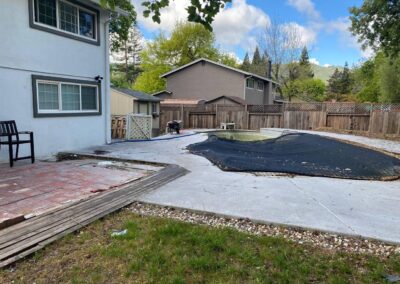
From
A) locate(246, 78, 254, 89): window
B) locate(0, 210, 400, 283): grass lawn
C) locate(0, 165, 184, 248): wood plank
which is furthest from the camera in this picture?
locate(246, 78, 254, 89): window

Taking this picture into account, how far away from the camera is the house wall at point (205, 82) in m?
24.6

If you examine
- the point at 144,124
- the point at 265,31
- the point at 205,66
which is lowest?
the point at 144,124

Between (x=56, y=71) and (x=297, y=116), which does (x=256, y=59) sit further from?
(x=56, y=71)

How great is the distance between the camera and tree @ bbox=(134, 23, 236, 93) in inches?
1391

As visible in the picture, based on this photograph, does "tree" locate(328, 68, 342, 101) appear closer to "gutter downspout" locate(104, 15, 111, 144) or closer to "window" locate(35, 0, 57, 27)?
"gutter downspout" locate(104, 15, 111, 144)

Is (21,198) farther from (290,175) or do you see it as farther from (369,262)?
(290,175)

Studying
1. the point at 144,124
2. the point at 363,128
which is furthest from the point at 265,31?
the point at 144,124

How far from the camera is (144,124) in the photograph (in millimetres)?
11602

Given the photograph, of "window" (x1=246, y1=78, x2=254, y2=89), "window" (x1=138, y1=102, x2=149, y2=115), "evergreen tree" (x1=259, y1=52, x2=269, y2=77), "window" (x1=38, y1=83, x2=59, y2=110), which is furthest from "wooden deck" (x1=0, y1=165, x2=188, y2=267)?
"evergreen tree" (x1=259, y1=52, x2=269, y2=77)

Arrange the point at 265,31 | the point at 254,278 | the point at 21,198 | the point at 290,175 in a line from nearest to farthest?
the point at 254,278
the point at 21,198
the point at 290,175
the point at 265,31

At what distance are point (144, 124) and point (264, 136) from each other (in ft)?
22.8

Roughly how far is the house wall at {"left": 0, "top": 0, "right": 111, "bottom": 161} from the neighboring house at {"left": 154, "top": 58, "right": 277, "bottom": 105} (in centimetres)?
1643

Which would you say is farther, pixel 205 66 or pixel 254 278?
pixel 205 66

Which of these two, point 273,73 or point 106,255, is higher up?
point 273,73
